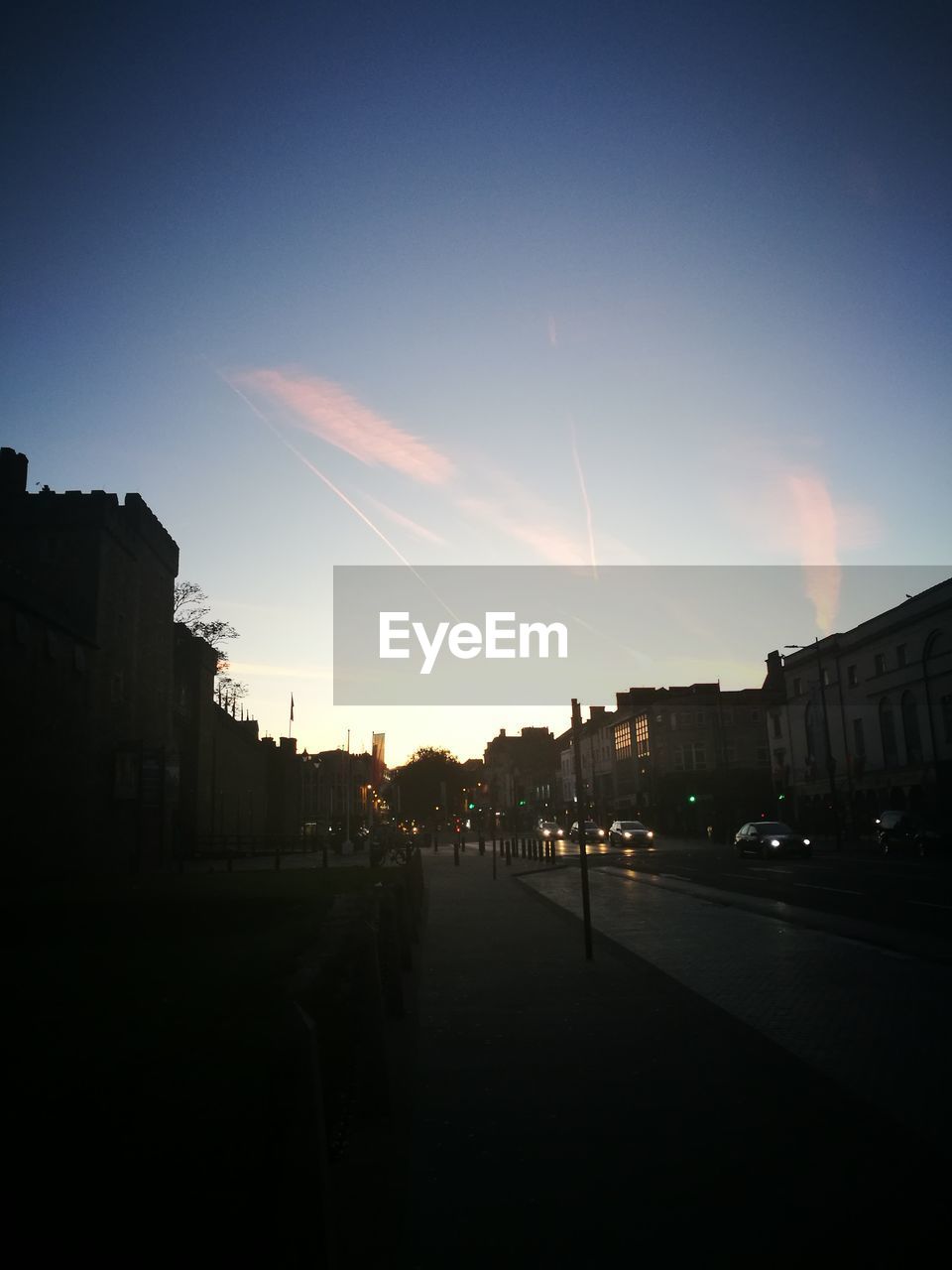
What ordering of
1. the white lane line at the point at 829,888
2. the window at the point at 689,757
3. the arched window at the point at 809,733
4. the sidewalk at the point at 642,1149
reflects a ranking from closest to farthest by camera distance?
the sidewalk at the point at 642,1149 → the white lane line at the point at 829,888 → the arched window at the point at 809,733 → the window at the point at 689,757

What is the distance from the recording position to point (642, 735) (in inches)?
3644

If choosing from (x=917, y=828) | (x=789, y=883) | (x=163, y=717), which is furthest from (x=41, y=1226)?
(x=163, y=717)

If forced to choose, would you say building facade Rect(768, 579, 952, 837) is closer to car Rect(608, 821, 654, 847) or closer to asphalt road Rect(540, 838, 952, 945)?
car Rect(608, 821, 654, 847)

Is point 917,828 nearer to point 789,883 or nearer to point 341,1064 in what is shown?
point 789,883

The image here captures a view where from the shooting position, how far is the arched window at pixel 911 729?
51.0 m

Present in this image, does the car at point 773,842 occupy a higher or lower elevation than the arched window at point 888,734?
lower

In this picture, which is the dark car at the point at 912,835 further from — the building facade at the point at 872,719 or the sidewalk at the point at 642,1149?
the sidewalk at the point at 642,1149

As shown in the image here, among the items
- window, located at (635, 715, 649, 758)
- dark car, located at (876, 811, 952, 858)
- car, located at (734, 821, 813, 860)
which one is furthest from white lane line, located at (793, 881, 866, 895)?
window, located at (635, 715, 649, 758)

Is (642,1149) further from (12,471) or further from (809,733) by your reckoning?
(809,733)

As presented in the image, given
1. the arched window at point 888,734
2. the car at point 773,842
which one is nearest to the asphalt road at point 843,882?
the car at point 773,842

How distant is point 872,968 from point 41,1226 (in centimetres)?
938

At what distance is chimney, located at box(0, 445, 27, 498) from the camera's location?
127 ft

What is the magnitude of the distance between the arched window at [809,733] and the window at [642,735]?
26467 mm

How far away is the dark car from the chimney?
38.6 m
